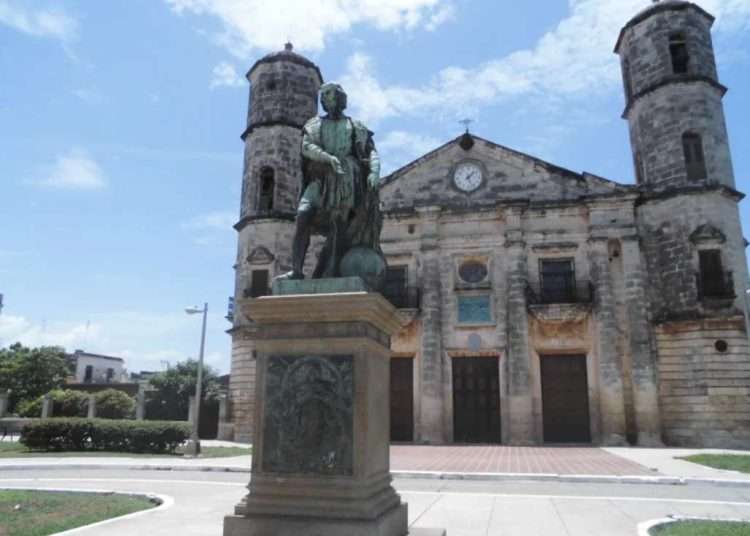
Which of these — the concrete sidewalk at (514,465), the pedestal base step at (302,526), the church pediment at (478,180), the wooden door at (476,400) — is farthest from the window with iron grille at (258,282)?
the pedestal base step at (302,526)

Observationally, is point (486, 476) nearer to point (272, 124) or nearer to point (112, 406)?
point (272, 124)

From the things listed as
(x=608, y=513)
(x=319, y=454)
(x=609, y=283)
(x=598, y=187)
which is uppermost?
(x=598, y=187)

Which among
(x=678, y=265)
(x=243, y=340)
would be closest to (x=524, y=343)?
(x=678, y=265)

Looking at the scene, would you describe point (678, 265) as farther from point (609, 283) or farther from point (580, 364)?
point (580, 364)

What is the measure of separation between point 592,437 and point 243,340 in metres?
A: 14.0

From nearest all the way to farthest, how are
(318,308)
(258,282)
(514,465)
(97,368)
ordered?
1. (318,308)
2. (514,465)
3. (258,282)
4. (97,368)

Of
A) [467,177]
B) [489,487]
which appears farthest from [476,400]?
[489,487]

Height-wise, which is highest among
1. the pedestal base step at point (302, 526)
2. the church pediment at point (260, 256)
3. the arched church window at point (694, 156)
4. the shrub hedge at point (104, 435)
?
the arched church window at point (694, 156)

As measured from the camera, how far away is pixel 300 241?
617 cm

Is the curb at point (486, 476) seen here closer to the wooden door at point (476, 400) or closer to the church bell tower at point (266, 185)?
the church bell tower at point (266, 185)

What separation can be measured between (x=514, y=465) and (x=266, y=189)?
56.0 ft

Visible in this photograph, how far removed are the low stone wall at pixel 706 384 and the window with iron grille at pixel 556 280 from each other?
3.76 meters

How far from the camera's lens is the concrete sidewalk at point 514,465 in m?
12.1

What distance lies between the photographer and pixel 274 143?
26625 mm
